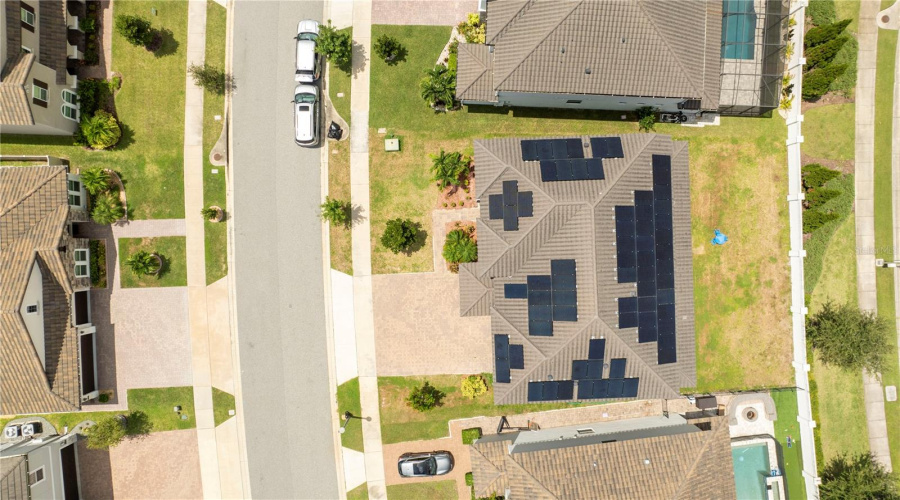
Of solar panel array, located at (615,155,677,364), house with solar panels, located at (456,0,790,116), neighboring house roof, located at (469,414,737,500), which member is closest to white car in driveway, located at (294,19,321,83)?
house with solar panels, located at (456,0,790,116)

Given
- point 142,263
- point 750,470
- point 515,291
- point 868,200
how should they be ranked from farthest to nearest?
point 868,200, point 750,470, point 142,263, point 515,291

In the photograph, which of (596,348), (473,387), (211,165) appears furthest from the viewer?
(211,165)

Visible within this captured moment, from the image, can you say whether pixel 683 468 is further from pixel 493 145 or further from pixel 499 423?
pixel 493 145

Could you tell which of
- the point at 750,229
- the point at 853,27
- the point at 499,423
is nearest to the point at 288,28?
the point at 499,423

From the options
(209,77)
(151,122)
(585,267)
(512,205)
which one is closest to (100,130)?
(151,122)

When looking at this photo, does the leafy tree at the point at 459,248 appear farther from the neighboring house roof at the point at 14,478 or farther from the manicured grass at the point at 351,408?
the neighboring house roof at the point at 14,478

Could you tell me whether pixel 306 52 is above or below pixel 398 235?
above

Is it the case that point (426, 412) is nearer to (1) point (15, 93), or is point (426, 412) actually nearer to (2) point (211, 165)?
(2) point (211, 165)
